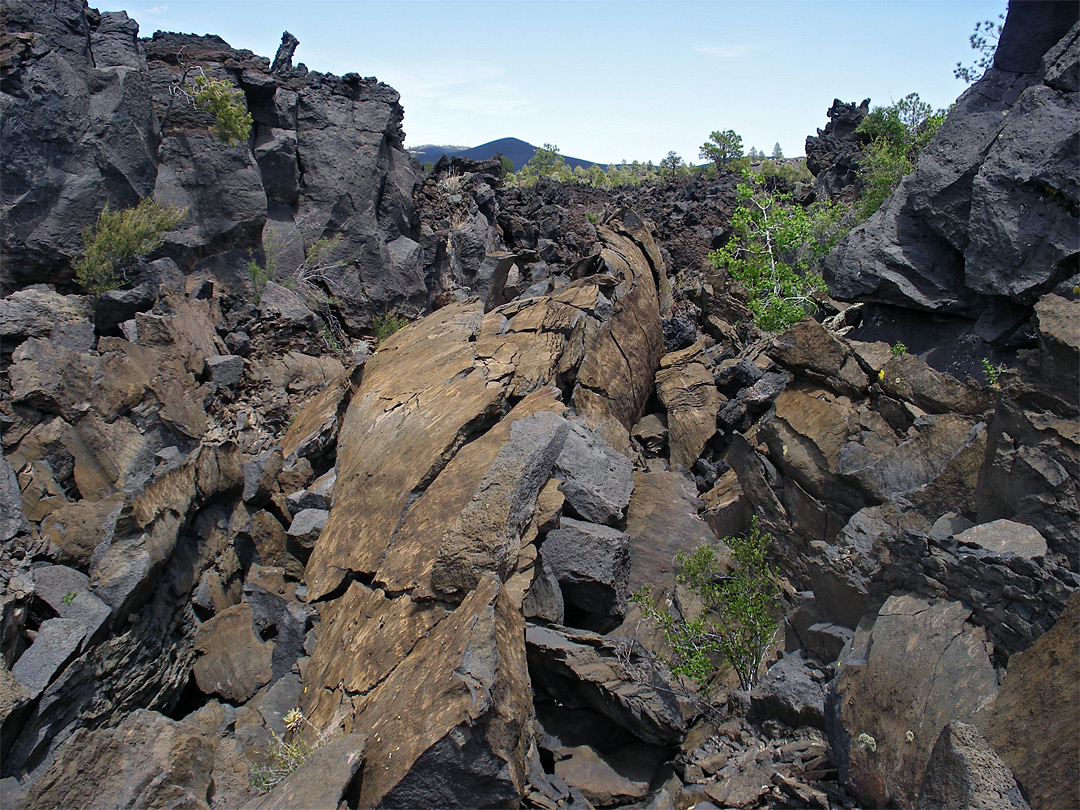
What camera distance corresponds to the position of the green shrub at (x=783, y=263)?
12.4m

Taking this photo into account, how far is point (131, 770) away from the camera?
5.94m

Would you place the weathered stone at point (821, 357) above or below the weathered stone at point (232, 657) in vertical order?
above

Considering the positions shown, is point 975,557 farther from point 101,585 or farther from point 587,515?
point 101,585

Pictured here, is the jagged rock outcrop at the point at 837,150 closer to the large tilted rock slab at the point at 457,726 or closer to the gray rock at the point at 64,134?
the gray rock at the point at 64,134

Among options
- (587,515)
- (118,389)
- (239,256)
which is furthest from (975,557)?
(239,256)

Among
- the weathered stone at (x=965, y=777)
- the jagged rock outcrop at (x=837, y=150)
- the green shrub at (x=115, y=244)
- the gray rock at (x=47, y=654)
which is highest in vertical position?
the jagged rock outcrop at (x=837, y=150)

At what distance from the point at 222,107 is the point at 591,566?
15197 millimetres

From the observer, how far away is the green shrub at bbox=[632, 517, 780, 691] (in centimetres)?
659

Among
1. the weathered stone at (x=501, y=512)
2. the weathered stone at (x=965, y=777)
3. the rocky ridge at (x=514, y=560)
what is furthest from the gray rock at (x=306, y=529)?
the weathered stone at (x=965, y=777)

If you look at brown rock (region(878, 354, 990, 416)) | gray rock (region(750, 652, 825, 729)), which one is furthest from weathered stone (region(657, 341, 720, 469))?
gray rock (region(750, 652, 825, 729))

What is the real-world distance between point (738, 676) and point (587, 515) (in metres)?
2.50

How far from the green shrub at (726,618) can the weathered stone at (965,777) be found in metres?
2.60

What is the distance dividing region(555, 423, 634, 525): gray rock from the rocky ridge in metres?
0.05

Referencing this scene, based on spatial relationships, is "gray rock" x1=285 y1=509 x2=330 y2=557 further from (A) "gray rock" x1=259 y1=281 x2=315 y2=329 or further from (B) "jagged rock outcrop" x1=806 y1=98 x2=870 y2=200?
(B) "jagged rock outcrop" x1=806 y1=98 x2=870 y2=200
